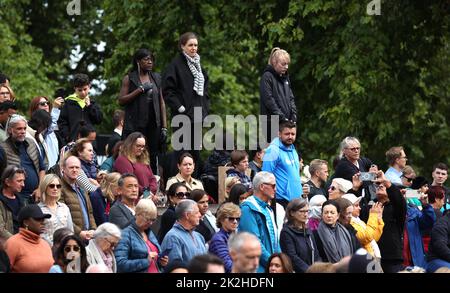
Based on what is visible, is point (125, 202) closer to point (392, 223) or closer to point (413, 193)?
point (392, 223)

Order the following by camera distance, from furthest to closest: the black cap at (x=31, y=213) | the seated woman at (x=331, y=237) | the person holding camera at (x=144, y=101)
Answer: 1. the person holding camera at (x=144, y=101)
2. the seated woman at (x=331, y=237)
3. the black cap at (x=31, y=213)

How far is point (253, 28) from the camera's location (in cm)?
3089

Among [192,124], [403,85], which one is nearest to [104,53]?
[403,85]

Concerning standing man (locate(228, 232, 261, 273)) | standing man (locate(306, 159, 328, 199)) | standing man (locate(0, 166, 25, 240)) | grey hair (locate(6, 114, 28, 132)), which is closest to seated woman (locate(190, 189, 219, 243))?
standing man (locate(0, 166, 25, 240))

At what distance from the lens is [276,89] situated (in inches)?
803

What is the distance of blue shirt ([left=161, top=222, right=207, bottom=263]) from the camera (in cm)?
1636

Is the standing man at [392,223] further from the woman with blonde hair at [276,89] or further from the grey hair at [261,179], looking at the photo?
the grey hair at [261,179]

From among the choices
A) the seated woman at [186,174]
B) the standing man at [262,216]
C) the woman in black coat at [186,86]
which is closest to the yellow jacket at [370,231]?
the standing man at [262,216]

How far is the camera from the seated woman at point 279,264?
1534 cm

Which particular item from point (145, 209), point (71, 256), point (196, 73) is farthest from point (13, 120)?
point (71, 256)

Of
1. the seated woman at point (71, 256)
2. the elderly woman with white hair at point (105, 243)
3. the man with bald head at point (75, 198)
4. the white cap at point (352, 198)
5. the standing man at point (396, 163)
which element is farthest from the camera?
the standing man at point (396, 163)

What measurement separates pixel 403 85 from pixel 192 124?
32.4ft

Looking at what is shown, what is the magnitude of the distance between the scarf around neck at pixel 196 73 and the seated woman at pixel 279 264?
5.40 m

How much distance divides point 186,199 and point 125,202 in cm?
64
